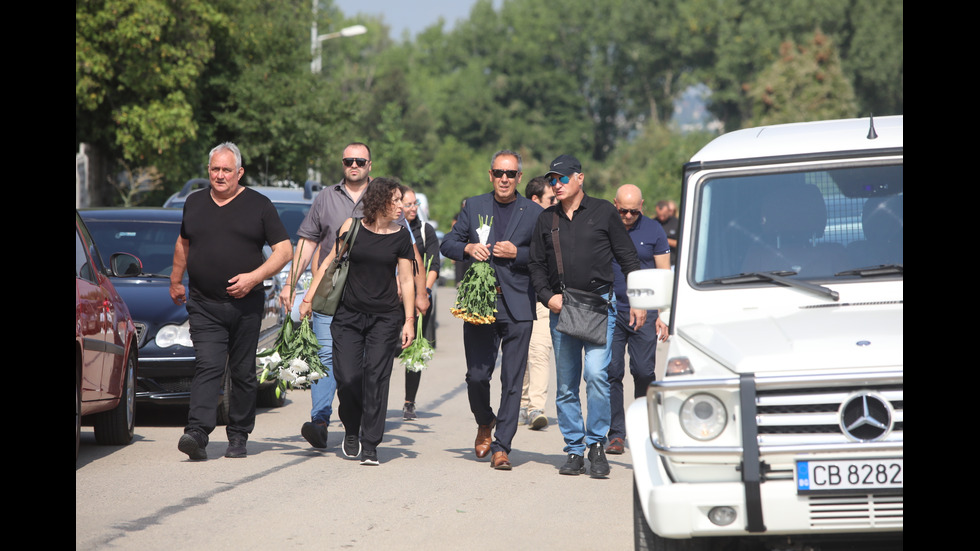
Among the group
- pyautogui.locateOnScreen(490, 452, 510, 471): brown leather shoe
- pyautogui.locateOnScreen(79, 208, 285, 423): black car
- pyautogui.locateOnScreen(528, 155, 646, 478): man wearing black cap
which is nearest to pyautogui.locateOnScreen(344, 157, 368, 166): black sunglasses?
pyautogui.locateOnScreen(79, 208, 285, 423): black car

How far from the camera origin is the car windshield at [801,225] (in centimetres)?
580

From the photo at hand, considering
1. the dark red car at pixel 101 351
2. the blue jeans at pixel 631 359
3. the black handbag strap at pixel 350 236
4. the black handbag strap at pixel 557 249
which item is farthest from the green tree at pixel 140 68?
the black handbag strap at pixel 557 249

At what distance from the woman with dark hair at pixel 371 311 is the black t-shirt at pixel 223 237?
50 centimetres

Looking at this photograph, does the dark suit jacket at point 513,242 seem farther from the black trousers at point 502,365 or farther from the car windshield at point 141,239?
the car windshield at point 141,239

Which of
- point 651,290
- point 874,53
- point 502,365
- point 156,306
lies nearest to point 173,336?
point 156,306

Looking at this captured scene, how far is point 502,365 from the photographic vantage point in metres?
8.95

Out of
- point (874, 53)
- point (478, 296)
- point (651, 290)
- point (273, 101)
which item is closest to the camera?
point (651, 290)

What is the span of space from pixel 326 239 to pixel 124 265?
6.07ft

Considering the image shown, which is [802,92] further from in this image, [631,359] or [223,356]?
[223,356]

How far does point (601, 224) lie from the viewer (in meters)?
8.41
